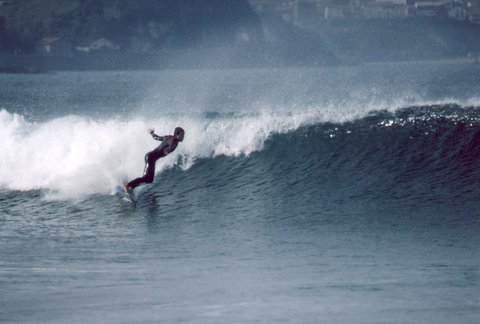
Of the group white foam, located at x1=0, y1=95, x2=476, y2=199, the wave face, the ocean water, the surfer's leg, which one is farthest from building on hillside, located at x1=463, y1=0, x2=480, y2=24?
the surfer's leg

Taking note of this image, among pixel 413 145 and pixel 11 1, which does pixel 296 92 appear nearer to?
pixel 413 145

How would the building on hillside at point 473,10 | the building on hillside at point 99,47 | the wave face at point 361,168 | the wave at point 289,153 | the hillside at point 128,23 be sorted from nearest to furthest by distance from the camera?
the wave face at point 361,168, the wave at point 289,153, the building on hillside at point 99,47, the hillside at point 128,23, the building on hillside at point 473,10

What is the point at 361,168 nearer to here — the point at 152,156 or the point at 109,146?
the point at 152,156

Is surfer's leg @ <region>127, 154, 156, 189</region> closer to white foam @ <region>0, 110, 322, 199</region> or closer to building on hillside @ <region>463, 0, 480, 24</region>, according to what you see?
white foam @ <region>0, 110, 322, 199</region>

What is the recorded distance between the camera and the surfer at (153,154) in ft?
51.2

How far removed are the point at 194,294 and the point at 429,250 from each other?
340cm

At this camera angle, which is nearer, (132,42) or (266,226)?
(266,226)

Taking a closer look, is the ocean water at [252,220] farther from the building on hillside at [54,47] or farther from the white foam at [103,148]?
the building on hillside at [54,47]

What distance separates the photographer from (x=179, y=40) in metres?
145

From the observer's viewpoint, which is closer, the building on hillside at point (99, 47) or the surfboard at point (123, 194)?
the surfboard at point (123, 194)

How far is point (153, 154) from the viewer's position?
15.9 m

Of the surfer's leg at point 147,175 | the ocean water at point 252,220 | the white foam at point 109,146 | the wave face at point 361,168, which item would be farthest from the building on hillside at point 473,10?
the surfer's leg at point 147,175

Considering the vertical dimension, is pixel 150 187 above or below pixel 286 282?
above

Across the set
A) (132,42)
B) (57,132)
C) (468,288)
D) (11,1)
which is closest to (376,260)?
(468,288)
